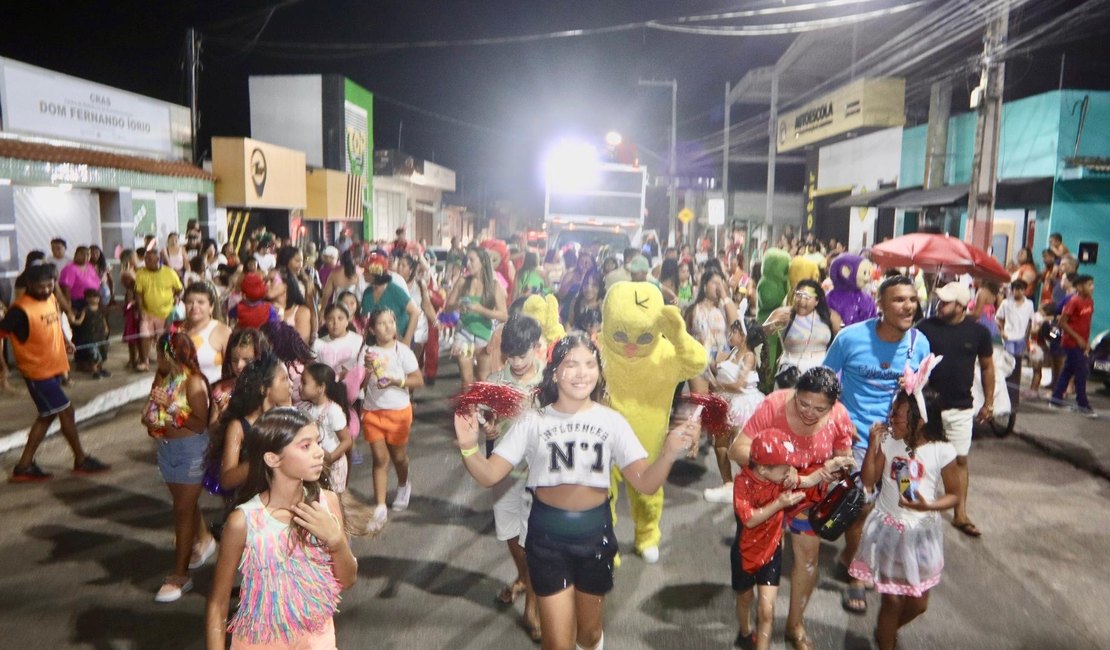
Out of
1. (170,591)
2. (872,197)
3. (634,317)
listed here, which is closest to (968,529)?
Result: (634,317)

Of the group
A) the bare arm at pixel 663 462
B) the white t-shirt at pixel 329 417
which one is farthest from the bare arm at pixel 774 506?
the white t-shirt at pixel 329 417

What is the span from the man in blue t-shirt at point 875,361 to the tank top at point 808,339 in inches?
45.7

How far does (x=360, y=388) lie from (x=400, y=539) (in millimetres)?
1259

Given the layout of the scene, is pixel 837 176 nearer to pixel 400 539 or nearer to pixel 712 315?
pixel 712 315

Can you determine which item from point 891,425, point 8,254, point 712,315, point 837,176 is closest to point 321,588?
point 891,425

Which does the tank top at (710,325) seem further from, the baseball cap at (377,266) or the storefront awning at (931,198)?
the storefront awning at (931,198)

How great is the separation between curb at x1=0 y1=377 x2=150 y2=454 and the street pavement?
483 millimetres

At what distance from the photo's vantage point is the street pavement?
4617 millimetres

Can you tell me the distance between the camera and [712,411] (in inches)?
144

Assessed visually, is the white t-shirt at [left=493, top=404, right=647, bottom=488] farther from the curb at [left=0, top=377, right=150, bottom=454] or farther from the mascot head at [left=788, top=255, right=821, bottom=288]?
the curb at [left=0, top=377, right=150, bottom=454]

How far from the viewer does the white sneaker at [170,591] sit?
4.93 metres

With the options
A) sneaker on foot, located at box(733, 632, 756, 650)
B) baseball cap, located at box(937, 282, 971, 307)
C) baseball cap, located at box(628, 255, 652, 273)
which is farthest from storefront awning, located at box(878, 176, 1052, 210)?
sneaker on foot, located at box(733, 632, 756, 650)

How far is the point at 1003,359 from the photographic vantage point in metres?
9.01

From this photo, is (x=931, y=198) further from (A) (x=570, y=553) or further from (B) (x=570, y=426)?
(A) (x=570, y=553)
